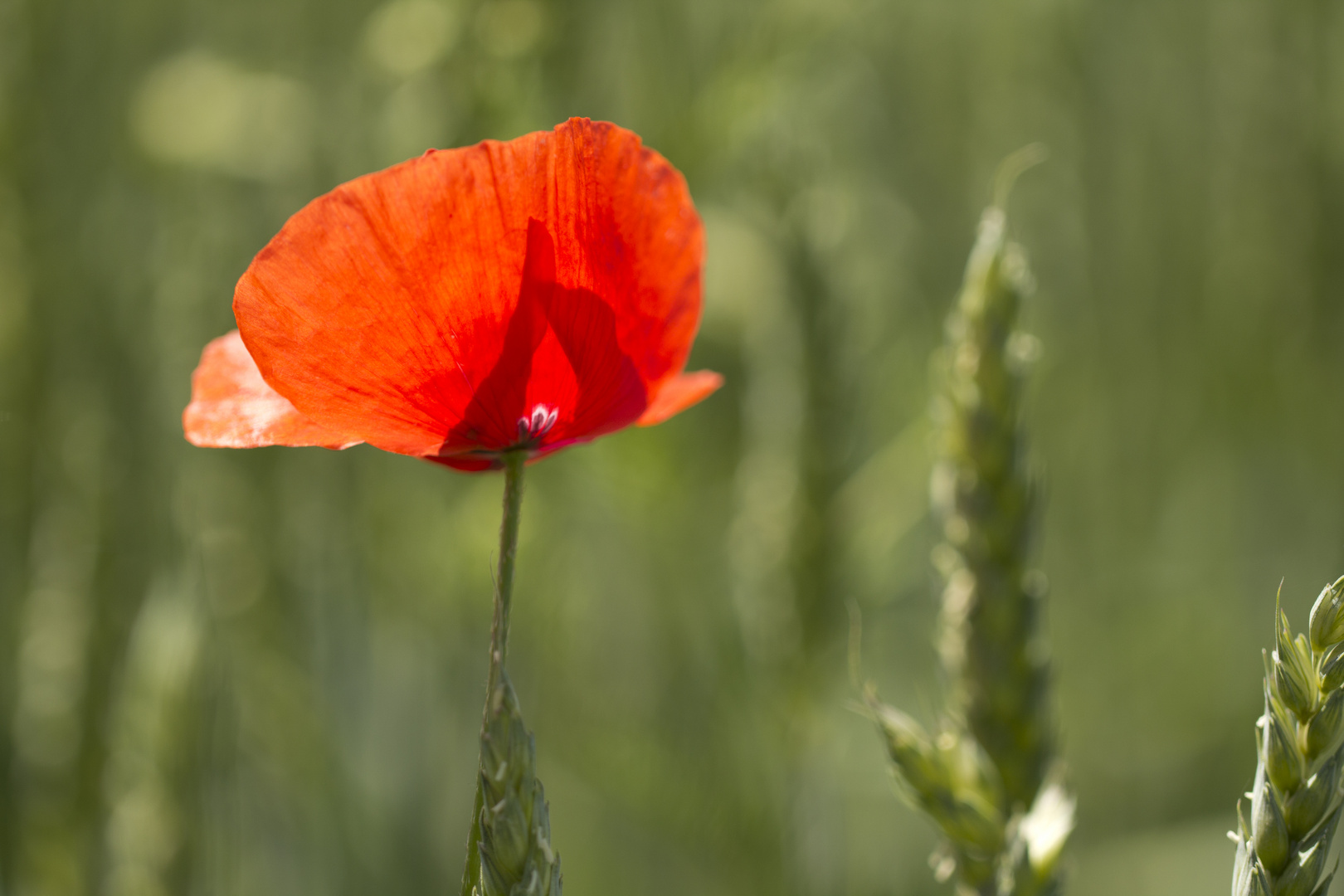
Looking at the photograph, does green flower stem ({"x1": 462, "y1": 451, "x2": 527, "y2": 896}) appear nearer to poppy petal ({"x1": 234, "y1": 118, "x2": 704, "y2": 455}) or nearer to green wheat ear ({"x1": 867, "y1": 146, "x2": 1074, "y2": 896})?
poppy petal ({"x1": 234, "y1": 118, "x2": 704, "y2": 455})

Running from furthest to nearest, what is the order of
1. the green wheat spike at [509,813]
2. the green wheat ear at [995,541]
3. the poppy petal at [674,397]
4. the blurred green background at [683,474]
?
1. the blurred green background at [683,474]
2. the green wheat ear at [995,541]
3. the poppy petal at [674,397]
4. the green wheat spike at [509,813]

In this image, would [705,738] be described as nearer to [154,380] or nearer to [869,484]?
[869,484]

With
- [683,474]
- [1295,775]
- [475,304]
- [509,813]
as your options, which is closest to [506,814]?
[509,813]

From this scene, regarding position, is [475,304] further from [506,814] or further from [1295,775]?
[1295,775]


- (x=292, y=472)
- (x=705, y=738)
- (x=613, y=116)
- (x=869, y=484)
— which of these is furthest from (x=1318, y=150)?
(x=292, y=472)

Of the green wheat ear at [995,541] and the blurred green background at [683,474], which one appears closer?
the green wheat ear at [995,541]

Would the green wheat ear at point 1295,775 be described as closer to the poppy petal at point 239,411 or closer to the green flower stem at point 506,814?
the green flower stem at point 506,814

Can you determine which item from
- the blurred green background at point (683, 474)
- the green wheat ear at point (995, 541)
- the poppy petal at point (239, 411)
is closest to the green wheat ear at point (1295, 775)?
the green wheat ear at point (995, 541)
